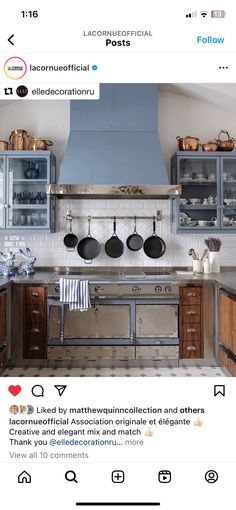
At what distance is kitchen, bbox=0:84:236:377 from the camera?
2783 millimetres

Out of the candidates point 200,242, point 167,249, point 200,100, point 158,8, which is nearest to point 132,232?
point 167,249

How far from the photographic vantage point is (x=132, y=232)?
3381mm

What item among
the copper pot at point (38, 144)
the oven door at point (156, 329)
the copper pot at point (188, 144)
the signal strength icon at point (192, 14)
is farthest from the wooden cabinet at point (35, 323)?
the signal strength icon at point (192, 14)

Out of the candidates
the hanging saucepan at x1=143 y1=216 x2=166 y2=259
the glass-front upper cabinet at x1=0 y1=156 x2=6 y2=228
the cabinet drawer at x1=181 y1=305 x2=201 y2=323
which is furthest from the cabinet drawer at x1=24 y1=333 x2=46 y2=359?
the hanging saucepan at x1=143 y1=216 x2=166 y2=259

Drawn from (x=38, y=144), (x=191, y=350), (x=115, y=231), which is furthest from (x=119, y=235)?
(x=191, y=350)

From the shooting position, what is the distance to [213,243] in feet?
10.2

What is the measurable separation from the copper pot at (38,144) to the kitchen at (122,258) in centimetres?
13

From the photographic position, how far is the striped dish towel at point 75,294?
2691 millimetres

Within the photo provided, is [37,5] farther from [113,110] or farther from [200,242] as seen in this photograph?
[200,242]

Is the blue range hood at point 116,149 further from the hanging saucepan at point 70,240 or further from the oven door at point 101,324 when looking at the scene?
the oven door at point 101,324
